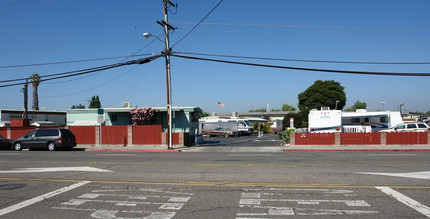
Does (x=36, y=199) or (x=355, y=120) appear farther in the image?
(x=355, y=120)

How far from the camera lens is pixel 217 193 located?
7.55 m

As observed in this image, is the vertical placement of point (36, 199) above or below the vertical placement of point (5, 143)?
above

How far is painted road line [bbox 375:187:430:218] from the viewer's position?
603 cm

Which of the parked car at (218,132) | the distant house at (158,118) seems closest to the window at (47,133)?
the distant house at (158,118)

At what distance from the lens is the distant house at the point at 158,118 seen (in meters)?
28.5

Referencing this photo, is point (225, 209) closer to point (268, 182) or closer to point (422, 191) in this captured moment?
point (268, 182)

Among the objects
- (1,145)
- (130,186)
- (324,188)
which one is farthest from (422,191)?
(1,145)

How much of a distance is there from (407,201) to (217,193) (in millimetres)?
4037

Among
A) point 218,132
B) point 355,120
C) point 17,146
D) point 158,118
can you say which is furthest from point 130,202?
point 218,132

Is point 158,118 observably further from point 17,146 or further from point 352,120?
point 352,120

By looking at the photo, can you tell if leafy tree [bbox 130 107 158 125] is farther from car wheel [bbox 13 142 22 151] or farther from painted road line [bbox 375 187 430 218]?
painted road line [bbox 375 187 430 218]

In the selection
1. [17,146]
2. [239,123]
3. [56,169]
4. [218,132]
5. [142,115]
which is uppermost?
[142,115]

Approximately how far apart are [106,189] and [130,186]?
62cm

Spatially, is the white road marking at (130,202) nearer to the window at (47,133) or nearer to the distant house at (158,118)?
the window at (47,133)
